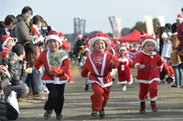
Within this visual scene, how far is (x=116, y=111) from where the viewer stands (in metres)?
10.5

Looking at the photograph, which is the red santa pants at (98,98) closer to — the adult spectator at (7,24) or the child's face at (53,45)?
the child's face at (53,45)

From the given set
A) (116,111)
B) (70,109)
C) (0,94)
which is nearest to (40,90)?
(70,109)

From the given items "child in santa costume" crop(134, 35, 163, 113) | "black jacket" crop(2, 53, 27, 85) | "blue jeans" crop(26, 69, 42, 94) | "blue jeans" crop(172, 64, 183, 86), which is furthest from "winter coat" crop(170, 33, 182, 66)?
"black jacket" crop(2, 53, 27, 85)

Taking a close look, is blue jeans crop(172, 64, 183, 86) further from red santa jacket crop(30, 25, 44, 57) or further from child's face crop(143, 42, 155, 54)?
child's face crop(143, 42, 155, 54)

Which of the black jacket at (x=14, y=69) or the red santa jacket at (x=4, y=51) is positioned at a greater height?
the red santa jacket at (x=4, y=51)

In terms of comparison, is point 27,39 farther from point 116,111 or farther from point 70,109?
point 116,111

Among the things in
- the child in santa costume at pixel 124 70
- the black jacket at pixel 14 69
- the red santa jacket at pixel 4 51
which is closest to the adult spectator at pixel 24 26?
the red santa jacket at pixel 4 51

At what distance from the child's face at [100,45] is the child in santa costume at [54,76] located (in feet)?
2.02

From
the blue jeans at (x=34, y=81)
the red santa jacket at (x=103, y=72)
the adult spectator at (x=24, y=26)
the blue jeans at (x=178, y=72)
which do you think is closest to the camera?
the red santa jacket at (x=103, y=72)

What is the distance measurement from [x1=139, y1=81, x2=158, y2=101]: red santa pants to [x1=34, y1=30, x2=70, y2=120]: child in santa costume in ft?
5.22

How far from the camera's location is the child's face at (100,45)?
9.91 metres

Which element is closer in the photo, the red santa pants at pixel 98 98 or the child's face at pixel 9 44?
the red santa pants at pixel 98 98

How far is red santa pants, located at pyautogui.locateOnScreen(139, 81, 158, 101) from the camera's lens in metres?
10.2

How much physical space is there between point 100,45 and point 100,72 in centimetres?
49
